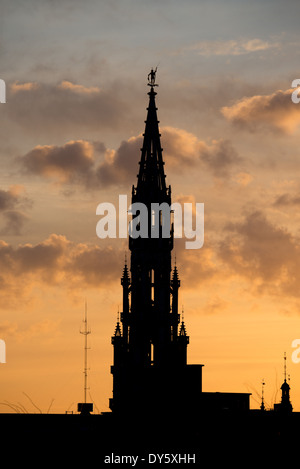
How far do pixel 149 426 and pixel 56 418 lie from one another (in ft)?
37.0

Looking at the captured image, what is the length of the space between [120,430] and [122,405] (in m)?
14.5

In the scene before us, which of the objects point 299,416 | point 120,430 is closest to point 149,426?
point 120,430

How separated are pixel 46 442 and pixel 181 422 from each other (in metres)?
13.8
